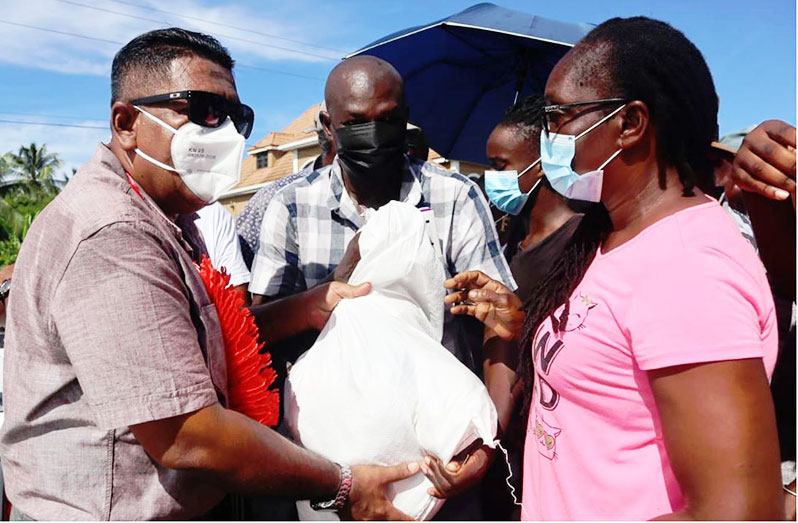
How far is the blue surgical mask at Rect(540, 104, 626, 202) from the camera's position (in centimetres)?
164

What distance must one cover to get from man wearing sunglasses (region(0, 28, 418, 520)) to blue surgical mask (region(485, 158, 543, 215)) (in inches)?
73.8

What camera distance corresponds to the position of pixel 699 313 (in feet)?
4.04

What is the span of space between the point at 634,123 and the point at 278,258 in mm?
1474

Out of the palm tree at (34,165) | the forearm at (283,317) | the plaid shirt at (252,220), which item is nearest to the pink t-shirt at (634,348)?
the forearm at (283,317)

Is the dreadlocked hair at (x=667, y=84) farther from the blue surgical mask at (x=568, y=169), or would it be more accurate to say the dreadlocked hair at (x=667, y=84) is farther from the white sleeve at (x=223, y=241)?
the white sleeve at (x=223, y=241)

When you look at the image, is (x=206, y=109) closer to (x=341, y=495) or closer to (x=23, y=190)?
(x=341, y=495)

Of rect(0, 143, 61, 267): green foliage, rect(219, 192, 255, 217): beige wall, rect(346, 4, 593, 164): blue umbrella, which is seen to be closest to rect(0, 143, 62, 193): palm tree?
rect(0, 143, 61, 267): green foliage

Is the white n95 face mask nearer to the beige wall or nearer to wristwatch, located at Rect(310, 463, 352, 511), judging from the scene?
wristwatch, located at Rect(310, 463, 352, 511)

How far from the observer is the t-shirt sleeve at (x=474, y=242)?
8.18 ft

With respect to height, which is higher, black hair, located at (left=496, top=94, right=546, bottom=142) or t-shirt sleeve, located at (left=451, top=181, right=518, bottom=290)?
black hair, located at (left=496, top=94, right=546, bottom=142)

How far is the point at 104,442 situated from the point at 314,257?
1.20m

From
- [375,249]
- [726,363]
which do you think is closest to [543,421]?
[726,363]

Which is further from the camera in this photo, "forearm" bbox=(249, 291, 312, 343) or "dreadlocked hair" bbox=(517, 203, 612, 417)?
"forearm" bbox=(249, 291, 312, 343)

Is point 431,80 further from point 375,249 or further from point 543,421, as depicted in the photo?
point 543,421
